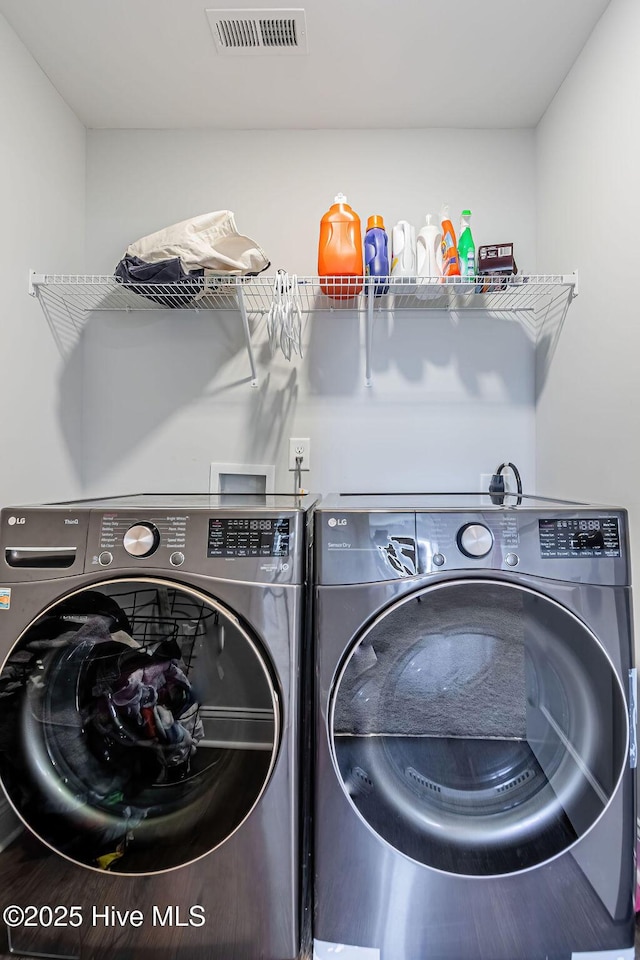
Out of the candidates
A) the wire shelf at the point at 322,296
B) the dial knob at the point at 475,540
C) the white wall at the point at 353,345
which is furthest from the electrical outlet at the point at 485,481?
the dial knob at the point at 475,540

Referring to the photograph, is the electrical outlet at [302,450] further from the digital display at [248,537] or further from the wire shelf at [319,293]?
the digital display at [248,537]

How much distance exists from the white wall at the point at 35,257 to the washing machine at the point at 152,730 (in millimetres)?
587

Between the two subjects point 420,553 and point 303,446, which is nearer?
point 420,553

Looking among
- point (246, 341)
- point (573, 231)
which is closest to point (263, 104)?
point (246, 341)

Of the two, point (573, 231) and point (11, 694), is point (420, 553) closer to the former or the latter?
point (11, 694)

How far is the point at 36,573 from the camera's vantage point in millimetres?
1112

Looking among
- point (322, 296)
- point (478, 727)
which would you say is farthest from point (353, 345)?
point (478, 727)

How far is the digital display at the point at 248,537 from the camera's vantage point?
110 centimetres

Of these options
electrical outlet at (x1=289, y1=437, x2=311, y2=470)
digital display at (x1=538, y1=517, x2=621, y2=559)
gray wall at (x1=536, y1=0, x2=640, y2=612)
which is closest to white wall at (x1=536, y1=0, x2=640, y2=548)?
gray wall at (x1=536, y1=0, x2=640, y2=612)

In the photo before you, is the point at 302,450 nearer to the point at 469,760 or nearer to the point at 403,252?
the point at 403,252

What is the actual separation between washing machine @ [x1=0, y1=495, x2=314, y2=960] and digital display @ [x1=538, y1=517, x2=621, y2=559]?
522 mm

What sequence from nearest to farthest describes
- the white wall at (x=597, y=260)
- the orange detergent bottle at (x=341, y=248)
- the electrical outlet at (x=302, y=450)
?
the white wall at (x=597, y=260) → the orange detergent bottle at (x=341, y=248) → the electrical outlet at (x=302, y=450)

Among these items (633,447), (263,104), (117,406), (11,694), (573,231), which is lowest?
(11,694)

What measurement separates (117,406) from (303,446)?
28.3 inches
